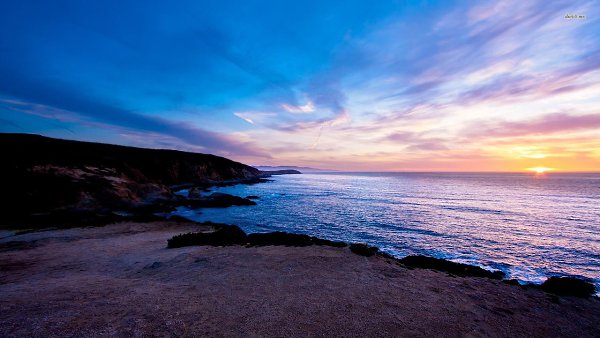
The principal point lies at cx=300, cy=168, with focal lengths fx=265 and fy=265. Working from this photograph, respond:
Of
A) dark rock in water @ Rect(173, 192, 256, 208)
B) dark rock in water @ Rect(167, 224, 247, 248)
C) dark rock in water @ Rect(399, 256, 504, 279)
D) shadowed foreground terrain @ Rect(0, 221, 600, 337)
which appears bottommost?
dark rock in water @ Rect(173, 192, 256, 208)

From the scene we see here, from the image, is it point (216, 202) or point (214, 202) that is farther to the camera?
point (216, 202)

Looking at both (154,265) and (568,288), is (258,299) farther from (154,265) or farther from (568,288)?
(568,288)

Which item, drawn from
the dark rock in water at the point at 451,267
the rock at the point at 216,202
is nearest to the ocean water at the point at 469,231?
the dark rock in water at the point at 451,267

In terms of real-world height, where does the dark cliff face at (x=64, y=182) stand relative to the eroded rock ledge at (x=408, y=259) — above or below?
above

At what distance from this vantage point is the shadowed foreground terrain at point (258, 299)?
279 inches

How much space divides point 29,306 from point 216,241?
10.2 m

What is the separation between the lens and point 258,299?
8859mm

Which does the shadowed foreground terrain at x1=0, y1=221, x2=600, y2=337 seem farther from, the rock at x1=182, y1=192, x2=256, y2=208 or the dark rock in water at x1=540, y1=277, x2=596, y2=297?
the rock at x1=182, y1=192, x2=256, y2=208

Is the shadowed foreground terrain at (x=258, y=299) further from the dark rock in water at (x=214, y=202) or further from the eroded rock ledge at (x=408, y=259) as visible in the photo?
the dark rock in water at (x=214, y=202)

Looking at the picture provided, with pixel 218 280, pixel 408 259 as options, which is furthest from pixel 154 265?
pixel 408 259

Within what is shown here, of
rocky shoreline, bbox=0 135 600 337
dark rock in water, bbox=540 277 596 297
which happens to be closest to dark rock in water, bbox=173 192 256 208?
rocky shoreline, bbox=0 135 600 337

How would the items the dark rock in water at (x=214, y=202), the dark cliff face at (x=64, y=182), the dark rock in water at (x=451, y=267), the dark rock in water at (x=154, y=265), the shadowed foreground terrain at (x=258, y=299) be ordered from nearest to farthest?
the shadowed foreground terrain at (x=258, y=299) → the dark rock in water at (x=154, y=265) → the dark rock in water at (x=451, y=267) → the dark cliff face at (x=64, y=182) → the dark rock in water at (x=214, y=202)

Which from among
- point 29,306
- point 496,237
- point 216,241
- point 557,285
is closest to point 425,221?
point 496,237

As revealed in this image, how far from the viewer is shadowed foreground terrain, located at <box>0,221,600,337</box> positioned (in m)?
7.09
